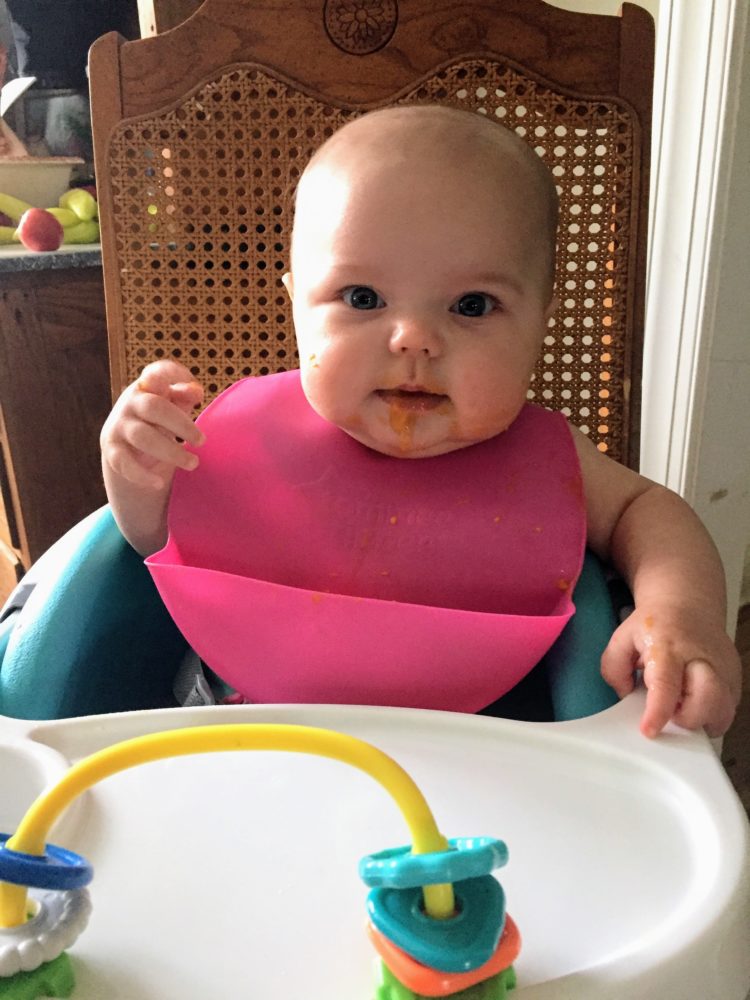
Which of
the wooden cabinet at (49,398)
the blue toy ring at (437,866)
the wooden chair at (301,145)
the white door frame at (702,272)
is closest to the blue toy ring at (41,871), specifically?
the blue toy ring at (437,866)

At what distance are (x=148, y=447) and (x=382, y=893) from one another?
1.24 ft

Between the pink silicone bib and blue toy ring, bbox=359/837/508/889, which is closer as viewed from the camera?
blue toy ring, bbox=359/837/508/889

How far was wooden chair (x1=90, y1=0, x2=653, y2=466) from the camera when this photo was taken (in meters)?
0.84

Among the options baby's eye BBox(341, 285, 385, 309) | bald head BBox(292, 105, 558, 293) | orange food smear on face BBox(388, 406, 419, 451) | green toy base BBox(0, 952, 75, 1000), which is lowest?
green toy base BBox(0, 952, 75, 1000)

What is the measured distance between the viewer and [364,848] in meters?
0.46

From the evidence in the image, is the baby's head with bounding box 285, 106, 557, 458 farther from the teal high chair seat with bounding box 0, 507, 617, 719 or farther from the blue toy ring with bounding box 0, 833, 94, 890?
the blue toy ring with bounding box 0, 833, 94, 890

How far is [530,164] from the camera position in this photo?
696 mm

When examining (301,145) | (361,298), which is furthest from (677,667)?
(301,145)

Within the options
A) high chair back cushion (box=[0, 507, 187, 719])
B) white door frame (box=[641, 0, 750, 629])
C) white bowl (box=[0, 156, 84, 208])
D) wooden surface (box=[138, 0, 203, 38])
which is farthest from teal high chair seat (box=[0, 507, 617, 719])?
white bowl (box=[0, 156, 84, 208])

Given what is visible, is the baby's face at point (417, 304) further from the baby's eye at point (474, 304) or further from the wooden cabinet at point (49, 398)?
the wooden cabinet at point (49, 398)

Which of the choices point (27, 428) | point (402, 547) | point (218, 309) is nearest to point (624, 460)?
Result: point (402, 547)

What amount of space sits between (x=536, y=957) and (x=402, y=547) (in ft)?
1.09

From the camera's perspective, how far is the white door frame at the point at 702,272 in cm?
102

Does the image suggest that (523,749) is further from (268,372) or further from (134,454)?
(268,372)
